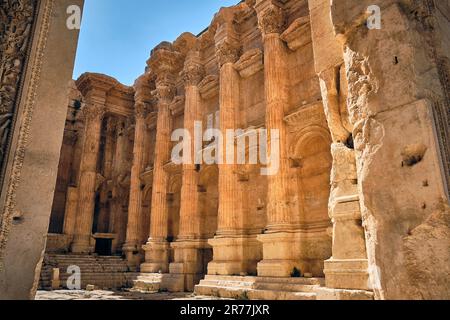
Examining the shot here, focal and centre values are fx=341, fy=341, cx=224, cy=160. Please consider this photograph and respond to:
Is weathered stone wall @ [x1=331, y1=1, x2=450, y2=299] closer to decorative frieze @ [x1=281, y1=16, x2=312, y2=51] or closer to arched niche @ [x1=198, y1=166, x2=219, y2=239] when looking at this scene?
decorative frieze @ [x1=281, y1=16, x2=312, y2=51]

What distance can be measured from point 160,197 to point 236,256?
5879mm

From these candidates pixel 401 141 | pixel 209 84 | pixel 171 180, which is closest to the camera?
pixel 401 141

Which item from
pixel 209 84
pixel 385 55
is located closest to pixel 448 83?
pixel 385 55

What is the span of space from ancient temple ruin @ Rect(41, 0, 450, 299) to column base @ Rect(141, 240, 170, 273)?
0.08 m

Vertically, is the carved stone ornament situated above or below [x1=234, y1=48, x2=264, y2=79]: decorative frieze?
below

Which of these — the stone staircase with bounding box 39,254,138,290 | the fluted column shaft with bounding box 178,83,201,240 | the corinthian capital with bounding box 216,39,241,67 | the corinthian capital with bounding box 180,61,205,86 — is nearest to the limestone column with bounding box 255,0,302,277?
the corinthian capital with bounding box 216,39,241,67

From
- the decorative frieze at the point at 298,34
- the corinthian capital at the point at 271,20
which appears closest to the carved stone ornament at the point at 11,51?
the decorative frieze at the point at 298,34

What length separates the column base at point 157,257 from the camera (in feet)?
49.0

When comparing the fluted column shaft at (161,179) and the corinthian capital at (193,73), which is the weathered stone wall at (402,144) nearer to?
the corinthian capital at (193,73)

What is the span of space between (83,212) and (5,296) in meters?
15.9

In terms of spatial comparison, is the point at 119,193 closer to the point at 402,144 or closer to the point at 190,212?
the point at 190,212

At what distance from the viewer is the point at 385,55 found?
3188 mm

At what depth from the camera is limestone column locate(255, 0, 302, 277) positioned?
9.68m
